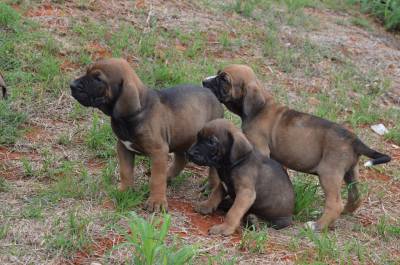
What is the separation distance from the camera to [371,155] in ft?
22.0

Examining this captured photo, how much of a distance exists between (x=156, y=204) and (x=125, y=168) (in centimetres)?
55

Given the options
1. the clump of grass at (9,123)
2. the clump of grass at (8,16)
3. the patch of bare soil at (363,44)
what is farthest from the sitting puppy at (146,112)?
the patch of bare soil at (363,44)

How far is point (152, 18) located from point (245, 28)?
176 centimetres

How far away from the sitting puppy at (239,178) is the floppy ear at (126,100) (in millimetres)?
635

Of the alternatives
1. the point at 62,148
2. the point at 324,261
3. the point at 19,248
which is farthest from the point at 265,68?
the point at 19,248

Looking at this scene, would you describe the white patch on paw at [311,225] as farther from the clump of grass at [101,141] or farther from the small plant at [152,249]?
the clump of grass at [101,141]

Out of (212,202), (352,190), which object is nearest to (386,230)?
(352,190)

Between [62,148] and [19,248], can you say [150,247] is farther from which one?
[62,148]

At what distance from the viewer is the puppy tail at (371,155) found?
262 inches

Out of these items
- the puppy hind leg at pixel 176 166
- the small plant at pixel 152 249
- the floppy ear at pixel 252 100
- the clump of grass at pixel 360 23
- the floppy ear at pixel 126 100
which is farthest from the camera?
the clump of grass at pixel 360 23

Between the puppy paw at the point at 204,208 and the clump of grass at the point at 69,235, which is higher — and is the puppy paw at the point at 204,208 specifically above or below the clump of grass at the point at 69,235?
below

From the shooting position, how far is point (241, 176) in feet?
21.0

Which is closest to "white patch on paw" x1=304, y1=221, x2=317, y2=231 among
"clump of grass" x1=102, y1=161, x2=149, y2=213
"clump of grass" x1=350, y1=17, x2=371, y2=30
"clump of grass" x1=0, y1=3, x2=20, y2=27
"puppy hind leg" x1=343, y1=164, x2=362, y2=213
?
"puppy hind leg" x1=343, y1=164, x2=362, y2=213

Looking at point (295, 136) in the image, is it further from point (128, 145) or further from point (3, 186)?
point (3, 186)
